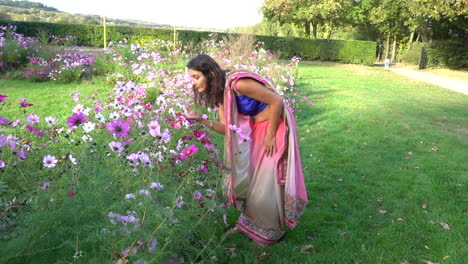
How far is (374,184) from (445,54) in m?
17.8

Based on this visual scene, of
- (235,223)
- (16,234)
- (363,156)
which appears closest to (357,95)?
(363,156)

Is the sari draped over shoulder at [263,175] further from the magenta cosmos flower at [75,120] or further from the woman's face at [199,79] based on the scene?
the magenta cosmos flower at [75,120]

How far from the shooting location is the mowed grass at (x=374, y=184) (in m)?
2.47

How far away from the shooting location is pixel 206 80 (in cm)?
225

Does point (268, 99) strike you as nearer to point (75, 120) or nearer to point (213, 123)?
point (213, 123)

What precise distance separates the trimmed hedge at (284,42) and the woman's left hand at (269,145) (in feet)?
58.5

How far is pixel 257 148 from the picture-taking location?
2.39 m

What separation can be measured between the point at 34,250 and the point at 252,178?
140 cm

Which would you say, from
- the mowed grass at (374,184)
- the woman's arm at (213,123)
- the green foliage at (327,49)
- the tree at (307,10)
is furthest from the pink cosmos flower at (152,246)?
the tree at (307,10)

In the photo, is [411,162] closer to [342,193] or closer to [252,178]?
[342,193]

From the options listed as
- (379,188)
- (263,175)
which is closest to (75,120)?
(263,175)

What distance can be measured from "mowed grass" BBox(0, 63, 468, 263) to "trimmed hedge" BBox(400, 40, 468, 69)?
12.6m

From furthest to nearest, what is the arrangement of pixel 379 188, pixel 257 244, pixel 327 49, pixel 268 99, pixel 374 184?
pixel 327 49 < pixel 374 184 < pixel 379 188 < pixel 257 244 < pixel 268 99

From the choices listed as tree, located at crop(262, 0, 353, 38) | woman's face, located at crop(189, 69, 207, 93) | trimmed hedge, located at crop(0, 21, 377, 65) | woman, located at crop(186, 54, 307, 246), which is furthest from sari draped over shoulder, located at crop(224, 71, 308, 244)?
tree, located at crop(262, 0, 353, 38)
